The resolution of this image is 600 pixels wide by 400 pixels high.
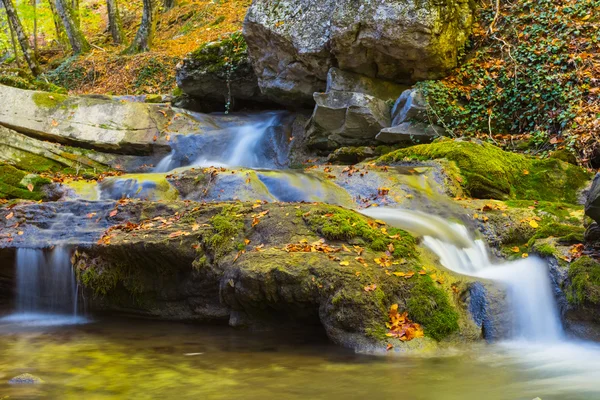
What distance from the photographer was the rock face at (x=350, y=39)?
1091 centimetres

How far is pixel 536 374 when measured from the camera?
422 cm

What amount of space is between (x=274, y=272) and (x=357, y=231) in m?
1.08

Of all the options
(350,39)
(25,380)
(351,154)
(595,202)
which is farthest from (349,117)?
(25,380)

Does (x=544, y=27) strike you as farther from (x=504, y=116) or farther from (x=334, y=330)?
(x=334, y=330)

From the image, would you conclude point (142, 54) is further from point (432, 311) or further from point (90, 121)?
point (432, 311)

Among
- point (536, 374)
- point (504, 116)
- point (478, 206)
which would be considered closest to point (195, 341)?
Result: point (536, 374)

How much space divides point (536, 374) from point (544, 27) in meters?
9.34

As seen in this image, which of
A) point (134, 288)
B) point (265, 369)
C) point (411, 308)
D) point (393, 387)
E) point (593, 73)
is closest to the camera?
point (393, 387)

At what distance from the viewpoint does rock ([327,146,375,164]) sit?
1082cm

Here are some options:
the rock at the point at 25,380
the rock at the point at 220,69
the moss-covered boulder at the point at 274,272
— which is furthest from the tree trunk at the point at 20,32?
the rock at the point at 25,380

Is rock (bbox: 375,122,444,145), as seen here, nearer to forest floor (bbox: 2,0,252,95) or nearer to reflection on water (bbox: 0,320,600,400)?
reflection on water (bbox: 0,320,600,400)

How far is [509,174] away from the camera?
8641 mm

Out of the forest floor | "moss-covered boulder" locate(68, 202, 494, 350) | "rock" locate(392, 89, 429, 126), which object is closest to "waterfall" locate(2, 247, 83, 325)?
"moss-covered boulder" locate(68, 202, 494, 350)

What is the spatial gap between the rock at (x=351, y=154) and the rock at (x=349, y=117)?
55cm
